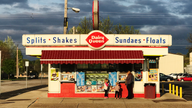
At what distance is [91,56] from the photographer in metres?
16.5

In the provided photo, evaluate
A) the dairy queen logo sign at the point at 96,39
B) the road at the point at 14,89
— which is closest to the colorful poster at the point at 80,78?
the dairy queen logo sign at the point at 96,39

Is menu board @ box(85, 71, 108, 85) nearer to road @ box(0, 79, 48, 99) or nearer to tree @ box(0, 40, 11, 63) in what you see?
road @ box(0, 79, 48, 99)

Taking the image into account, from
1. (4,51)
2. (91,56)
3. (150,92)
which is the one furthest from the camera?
(4,51)

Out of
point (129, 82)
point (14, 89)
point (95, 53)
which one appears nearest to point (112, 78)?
point (129, 82)

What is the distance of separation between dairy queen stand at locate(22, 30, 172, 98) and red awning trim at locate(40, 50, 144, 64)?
0.07 m

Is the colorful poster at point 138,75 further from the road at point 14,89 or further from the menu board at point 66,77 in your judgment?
the road at point 14,89

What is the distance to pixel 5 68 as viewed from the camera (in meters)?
58.4

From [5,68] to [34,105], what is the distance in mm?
47333

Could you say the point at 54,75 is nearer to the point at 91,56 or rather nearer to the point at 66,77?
the point at 66,77

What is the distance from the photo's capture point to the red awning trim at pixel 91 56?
16.2m

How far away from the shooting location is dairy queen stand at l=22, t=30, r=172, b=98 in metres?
17.2

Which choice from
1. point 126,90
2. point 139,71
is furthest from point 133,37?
point 126,90

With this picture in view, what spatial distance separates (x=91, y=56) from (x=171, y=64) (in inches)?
2053

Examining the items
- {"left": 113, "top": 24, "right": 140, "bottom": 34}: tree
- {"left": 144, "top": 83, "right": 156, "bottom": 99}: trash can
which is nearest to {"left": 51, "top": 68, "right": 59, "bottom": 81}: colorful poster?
{"left": 144, "top": 83, "right": 156, "bottom": 99}: trash can
